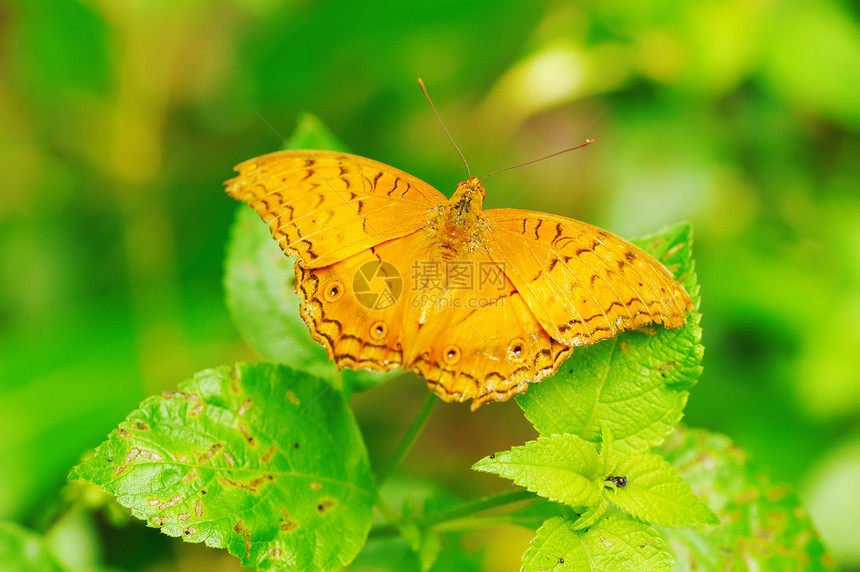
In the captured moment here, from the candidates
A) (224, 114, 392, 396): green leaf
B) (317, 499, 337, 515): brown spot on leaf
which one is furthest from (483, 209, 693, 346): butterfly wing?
(317, 499, 337, 515): brown spot on leaf

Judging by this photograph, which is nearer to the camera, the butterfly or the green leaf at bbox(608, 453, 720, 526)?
the green leaf at bbox(608, 453, 720, 526)

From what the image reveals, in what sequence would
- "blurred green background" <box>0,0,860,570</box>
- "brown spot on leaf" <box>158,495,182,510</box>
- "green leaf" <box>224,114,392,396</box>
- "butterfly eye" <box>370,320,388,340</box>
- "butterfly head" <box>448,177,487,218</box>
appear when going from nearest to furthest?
"brown spot on leaf" <box>158,495,182,510</box> → "butterfly eye" <box>370,320,388,340</box> → "butterfly head" <box>448,177,487,218</box> → "green leaf" <box>224,114,392,396</box> → "blurred green background" <box>0,0,860,570</box>

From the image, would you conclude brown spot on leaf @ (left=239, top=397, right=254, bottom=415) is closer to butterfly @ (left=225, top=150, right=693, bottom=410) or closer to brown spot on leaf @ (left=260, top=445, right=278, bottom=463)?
brown spot on leaf @ (left=260, top=445, right=278, bottom=463)

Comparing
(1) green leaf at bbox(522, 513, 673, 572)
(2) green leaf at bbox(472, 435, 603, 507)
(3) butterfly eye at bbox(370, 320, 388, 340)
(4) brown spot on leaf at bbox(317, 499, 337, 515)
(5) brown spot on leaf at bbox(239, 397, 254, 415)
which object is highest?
(3) butterfly eye at bbox(370, 320, 388, 340)

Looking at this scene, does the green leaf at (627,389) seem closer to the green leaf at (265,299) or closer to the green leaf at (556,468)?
the green leaf at (556,468)

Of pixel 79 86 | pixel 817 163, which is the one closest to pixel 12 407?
pixel 79 86

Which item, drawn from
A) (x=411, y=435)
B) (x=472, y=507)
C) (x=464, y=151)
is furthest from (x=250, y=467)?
(x=464, y=151)

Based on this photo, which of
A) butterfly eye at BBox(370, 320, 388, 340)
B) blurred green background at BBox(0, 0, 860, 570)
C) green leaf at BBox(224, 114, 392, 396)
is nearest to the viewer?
butterfly eye at BBox(370, 320, 388, 340)
